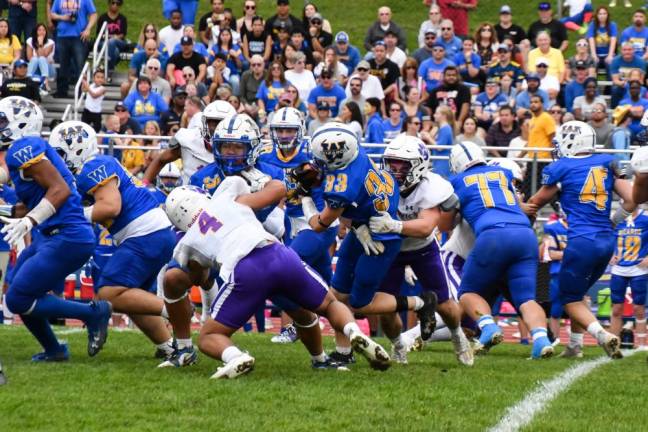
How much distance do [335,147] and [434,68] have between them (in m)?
10.6

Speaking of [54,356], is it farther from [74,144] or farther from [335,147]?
[335,147]

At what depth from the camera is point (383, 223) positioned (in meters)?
8.63

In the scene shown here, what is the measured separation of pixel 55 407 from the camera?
6.93 metres

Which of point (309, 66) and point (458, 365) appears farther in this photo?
point (309, 66)

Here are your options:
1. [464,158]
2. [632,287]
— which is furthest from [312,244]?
[632,287]

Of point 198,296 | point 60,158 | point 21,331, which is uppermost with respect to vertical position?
point 60,158

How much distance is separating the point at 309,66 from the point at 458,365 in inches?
417

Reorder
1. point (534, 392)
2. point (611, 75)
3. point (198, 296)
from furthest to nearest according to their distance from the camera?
point (611, 75)
point (198, 296)
point (534, 392)

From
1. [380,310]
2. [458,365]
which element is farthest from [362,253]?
[458,365]

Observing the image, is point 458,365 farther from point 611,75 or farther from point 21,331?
point 611,75

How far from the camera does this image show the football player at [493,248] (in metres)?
9.56

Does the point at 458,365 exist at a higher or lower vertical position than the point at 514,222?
lower

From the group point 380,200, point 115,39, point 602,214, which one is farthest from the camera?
point 115,39

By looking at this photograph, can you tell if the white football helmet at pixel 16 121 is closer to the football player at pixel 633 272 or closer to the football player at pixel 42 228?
the football player at pixel 42 228
